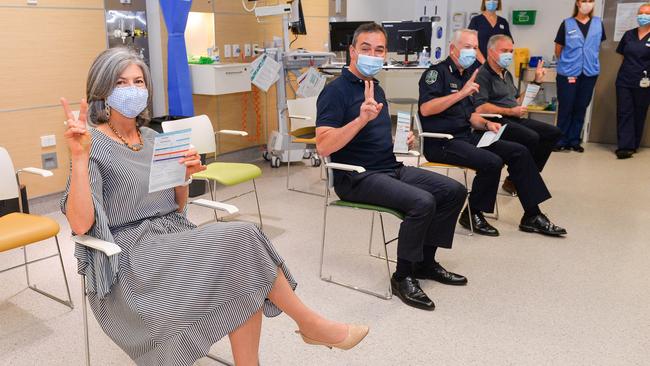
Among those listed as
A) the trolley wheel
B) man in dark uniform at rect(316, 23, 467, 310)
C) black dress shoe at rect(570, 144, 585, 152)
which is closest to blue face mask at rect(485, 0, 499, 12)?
black dress shoe at rect(570, 144, 585, 152)

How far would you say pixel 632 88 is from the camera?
6.21 metres

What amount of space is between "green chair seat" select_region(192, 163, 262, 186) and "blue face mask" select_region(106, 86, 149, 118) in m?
1.49

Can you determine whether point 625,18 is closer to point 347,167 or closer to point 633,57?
point 633,57

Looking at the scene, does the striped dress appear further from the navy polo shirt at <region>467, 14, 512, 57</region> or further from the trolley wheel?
the navy polo shirt at <region>467, 14, 512, 57</region>

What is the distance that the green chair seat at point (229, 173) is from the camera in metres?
3.55

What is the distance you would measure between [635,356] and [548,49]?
5.91 metres

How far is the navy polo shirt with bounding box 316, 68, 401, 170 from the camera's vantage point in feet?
9.41

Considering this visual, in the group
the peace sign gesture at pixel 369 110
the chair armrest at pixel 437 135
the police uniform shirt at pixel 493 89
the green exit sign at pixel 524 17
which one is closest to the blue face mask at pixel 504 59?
the police uniform shirt at pixel 493 89

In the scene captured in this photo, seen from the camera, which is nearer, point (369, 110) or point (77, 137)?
point (77, 137)

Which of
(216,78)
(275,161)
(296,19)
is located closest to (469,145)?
(216,78)

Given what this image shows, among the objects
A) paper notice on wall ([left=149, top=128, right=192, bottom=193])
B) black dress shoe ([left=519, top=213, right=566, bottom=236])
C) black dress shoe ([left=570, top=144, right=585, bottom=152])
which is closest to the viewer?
paper notice on wall ([left=149, top=128, right=192, bottom=193])

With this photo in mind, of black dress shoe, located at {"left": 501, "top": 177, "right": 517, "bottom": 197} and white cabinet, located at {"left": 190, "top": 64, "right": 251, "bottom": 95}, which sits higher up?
white cabinet, located at {"left": 190, "top": 64, "right": 251, "bottom": 95}

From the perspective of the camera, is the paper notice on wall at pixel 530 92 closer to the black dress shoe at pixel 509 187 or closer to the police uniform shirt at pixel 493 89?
the police uniform shirt at pixel 493 89

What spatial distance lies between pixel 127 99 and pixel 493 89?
3005mm
